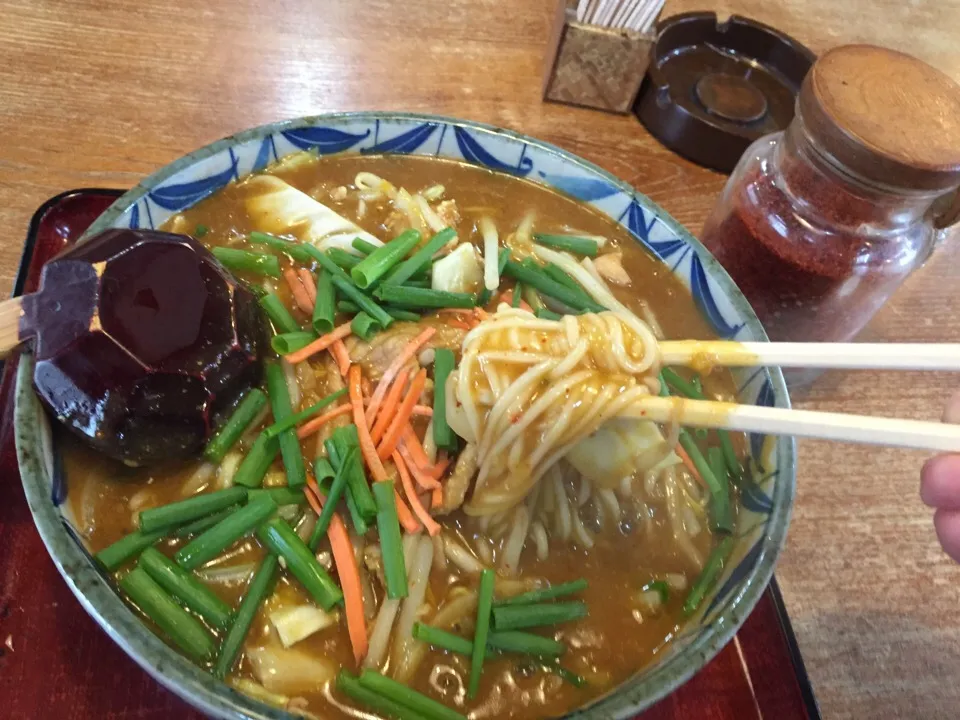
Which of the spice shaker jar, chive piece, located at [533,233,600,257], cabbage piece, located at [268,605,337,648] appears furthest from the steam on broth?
the spice shaker jar

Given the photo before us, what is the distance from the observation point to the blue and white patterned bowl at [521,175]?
3.64ft

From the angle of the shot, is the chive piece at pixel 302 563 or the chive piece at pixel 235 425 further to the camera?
the chive piece at pixel 235 425

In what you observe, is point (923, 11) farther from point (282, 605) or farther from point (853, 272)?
point (282, 605)

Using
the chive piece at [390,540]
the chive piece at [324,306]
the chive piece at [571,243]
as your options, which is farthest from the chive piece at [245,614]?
the chive piece at [571,243]

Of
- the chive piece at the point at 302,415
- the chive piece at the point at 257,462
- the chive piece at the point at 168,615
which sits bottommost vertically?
the chive piece at the point at 168,615

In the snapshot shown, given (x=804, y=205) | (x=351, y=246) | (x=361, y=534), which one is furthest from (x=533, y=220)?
(x=361, y=534)

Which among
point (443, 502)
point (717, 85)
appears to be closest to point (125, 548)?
point (443, 502)

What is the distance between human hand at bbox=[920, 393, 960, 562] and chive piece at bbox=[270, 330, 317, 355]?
48.9 inches

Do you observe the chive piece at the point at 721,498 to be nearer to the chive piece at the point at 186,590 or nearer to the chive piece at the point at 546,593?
the chive piece at the point at 546,593

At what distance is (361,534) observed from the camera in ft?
4.39

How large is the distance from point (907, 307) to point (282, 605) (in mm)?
2110

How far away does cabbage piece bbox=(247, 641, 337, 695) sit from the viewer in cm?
123

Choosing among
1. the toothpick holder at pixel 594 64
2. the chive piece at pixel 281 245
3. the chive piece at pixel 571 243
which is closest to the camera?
the chive piece at pixel 281 245

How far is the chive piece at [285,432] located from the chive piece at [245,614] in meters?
0.16
